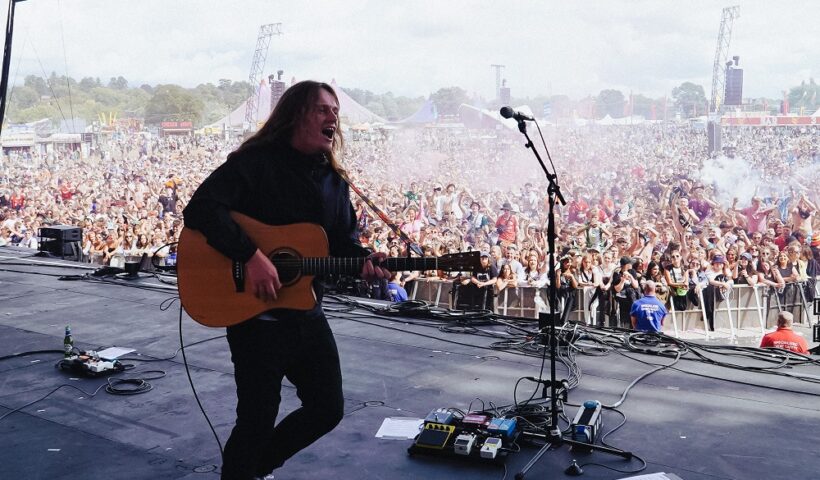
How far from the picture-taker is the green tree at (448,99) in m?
20.0

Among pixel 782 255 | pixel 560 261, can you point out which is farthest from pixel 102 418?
pixel 782 255

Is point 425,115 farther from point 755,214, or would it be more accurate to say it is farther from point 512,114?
point 512,114

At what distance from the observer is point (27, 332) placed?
4953 mm

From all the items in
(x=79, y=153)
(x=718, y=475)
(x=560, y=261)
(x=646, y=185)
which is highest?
(x=79, y=153)

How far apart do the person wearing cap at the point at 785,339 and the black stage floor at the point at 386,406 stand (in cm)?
66

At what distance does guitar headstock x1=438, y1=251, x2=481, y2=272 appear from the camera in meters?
2.11

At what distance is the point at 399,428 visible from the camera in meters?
3.02

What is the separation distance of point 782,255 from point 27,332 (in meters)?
6.96

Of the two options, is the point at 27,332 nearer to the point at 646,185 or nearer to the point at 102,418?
the point at 102,418

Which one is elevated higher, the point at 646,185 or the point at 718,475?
the point at 646,185

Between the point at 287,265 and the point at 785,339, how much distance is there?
Answer: 12.9 feet

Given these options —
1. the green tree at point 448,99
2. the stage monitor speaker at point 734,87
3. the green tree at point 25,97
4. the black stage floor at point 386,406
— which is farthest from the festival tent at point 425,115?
the green tree at point 25,97

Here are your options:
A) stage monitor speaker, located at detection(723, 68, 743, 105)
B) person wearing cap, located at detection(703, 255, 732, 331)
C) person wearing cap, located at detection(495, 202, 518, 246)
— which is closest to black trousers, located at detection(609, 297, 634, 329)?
person wearing cap, located at detection(703, 255, 732, 331)

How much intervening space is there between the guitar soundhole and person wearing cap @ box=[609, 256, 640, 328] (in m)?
5.12
